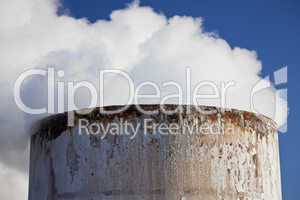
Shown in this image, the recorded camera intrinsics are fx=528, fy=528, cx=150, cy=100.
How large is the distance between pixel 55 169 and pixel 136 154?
128cm

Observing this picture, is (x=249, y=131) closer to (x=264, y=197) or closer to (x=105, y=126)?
(x=264, y=197)

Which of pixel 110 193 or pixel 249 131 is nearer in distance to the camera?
pixel 110 193

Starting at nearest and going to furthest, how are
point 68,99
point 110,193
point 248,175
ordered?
point 110,193
point 248,175
point 68,99

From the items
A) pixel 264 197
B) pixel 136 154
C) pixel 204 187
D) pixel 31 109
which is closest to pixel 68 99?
pixel 31 109

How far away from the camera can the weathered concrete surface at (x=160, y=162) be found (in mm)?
7043

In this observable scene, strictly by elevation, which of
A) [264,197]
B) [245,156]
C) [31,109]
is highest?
[31,109]

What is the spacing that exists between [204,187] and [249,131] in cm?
116

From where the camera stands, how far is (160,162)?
279 inches

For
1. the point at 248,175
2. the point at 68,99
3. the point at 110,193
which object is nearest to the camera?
the point at 110,193

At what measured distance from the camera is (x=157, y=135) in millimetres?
7184

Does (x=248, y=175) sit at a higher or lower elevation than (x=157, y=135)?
lower

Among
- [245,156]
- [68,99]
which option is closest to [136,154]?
[245,156]

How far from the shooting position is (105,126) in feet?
23.9

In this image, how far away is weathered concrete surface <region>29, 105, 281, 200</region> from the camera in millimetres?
7043
